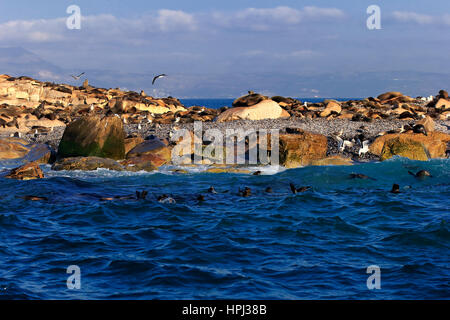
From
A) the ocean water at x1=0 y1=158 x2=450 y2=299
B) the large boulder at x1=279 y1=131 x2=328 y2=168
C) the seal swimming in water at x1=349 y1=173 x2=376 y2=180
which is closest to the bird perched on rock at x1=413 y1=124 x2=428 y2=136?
the large boulder at x1=279 y1=131 x2=328 y2=168

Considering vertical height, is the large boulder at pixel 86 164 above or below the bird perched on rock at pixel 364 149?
below

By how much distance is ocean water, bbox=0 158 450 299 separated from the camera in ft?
22.9

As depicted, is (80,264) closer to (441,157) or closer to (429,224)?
(429,224)

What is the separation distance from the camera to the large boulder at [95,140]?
1927 centimetres

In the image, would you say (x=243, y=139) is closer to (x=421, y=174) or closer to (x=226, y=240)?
(x=421, y=174)

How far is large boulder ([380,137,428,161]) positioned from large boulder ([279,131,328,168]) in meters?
2.35

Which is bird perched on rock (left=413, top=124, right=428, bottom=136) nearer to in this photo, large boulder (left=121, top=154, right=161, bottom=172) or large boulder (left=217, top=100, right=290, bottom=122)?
large boulder (left=217, top=100, right=290, bottom=122)

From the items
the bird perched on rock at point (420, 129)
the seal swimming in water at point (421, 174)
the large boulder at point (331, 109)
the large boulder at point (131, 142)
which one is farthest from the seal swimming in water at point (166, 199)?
the large boulder at point (331, 109)

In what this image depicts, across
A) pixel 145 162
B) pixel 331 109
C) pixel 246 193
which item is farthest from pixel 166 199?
pixel 331 109

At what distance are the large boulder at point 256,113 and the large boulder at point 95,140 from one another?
10.5m

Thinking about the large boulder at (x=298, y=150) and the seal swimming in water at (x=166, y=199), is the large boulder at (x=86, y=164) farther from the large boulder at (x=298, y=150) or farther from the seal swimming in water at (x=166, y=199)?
the large boulder at (x=298, y=150)

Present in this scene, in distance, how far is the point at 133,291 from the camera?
6801mm

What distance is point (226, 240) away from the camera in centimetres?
928
